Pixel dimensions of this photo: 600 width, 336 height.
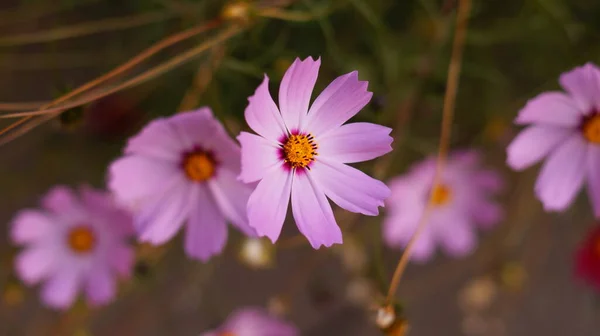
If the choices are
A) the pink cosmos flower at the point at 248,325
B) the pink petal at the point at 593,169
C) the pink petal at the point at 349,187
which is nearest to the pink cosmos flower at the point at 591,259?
the pink petal at the point at 593,169

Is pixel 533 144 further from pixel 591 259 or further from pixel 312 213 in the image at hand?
pixel 591 259

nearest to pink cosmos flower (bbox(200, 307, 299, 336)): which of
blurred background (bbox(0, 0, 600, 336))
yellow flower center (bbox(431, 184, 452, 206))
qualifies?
blurred background (bbox(0, 0, 600, 336))

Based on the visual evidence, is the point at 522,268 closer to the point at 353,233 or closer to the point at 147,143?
the point at 353,233

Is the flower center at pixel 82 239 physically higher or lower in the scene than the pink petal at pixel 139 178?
higher

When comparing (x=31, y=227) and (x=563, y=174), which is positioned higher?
(x=31, y=227)

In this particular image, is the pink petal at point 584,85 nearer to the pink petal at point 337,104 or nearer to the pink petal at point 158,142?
the pink petal at point 337,104

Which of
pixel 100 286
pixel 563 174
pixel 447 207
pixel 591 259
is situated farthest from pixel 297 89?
pixel 591 259

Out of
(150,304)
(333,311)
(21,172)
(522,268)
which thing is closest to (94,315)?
(150,304)
